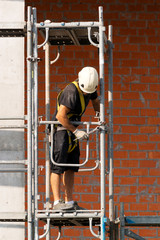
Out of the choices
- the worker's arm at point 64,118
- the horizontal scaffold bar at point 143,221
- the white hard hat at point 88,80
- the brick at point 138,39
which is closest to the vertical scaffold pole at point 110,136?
the horizontal scaffold bar at point 143,221

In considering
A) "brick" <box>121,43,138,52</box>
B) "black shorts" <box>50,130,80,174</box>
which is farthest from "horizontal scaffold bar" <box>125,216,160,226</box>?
"brick" <box>121,43,138,52</box>

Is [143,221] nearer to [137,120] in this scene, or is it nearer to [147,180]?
[147,180]

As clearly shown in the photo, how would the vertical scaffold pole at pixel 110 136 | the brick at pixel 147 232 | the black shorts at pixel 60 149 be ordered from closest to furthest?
the black shorts at pixel 60 149 → the vertical scaffold pole at pixel 110 136 → the brick at pixel 147 232

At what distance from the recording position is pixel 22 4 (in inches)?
368

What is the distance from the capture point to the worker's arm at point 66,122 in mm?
8617

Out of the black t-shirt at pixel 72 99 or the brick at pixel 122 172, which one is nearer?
the black t-shirt at pixel 72 99

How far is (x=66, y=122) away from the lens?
8625mm

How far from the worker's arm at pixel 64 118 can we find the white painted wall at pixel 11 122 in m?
0.78

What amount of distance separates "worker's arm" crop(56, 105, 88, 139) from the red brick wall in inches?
102

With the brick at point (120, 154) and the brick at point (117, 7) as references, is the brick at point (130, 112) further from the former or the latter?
the brick at point (117, 7)

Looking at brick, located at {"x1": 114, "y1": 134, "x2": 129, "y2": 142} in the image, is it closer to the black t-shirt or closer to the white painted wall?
the white painted wall

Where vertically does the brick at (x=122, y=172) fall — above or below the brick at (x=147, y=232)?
above

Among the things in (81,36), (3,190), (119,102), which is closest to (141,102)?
(119,102)

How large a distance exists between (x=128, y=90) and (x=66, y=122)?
9.67 ft
